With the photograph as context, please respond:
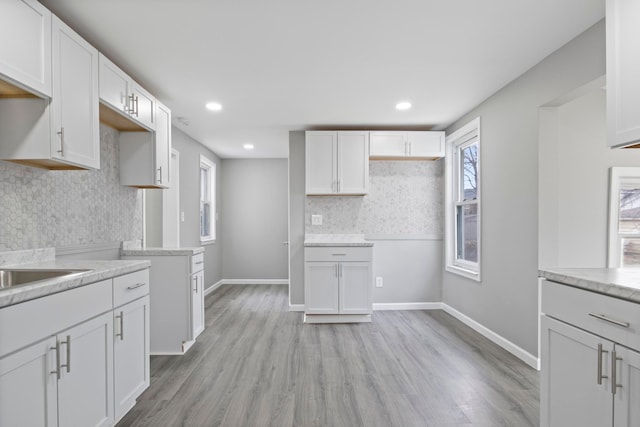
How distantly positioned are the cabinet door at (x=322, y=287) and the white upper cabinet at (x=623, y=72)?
9.21 ft

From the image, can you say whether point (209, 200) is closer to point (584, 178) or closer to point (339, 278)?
point (339, 278)

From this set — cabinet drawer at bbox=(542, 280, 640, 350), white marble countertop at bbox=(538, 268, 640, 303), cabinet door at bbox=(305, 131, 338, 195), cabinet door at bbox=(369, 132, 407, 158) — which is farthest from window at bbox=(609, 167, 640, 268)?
cabinet door at bbox=(305, 131, 338, 195)

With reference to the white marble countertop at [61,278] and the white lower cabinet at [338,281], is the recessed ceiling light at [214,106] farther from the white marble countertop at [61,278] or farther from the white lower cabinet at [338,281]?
the white marble countertop at [61,278]

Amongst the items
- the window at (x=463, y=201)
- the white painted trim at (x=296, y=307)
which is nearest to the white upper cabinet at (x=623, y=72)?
the window at (x=463, y=201)

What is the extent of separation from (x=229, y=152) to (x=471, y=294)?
14.0ft

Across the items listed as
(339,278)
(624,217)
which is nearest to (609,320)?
(624,217)

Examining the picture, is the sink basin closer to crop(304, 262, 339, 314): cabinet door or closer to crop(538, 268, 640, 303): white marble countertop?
crop(538, 268, 640, 303): white marble countertop

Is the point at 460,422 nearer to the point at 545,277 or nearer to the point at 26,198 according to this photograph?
the point at 545,277

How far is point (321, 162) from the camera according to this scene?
4.20 metres

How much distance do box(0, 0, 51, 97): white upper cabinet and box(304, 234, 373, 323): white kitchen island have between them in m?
2.76

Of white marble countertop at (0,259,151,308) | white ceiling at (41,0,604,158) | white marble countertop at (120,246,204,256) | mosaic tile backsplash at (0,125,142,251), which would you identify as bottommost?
white marble countertop at (120,246,204,256)

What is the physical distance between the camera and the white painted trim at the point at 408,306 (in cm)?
448

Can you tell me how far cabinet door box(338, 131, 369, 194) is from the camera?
165 inches

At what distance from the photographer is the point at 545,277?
1.55m
